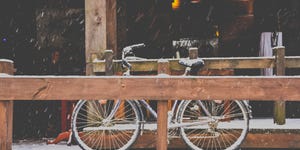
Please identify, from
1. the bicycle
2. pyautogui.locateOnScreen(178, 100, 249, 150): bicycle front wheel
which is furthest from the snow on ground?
pyautogui.locateOnScreen(178, 100, 249, 150): bicycle front wheel

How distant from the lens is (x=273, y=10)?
11859mm

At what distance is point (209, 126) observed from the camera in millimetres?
7195

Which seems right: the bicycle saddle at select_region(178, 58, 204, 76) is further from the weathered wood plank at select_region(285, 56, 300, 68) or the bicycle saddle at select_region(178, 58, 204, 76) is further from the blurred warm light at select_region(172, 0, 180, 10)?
the blurred warm light at select_region(172, 0, 180, 10)

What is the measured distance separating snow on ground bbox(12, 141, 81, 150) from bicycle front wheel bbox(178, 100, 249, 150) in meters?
2.04

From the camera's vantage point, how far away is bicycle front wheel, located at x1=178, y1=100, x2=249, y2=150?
698 centimetres

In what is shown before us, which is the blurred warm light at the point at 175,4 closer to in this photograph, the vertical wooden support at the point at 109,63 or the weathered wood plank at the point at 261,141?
the vertical wooden support at the point at 109,63

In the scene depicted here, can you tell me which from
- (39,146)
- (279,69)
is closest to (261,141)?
(279,69)

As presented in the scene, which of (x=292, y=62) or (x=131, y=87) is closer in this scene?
(x=131, y=87)

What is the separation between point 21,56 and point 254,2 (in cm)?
576

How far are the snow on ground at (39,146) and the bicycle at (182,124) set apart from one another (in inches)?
34.3

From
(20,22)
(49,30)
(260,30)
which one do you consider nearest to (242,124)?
(260,30)

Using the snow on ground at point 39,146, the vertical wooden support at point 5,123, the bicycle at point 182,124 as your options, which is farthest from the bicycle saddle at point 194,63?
the vertical wooden support at point 5,123

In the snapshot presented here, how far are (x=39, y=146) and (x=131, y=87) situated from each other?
15.9ft

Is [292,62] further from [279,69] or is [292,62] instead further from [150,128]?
[150,128]
